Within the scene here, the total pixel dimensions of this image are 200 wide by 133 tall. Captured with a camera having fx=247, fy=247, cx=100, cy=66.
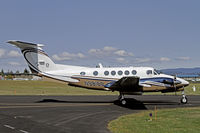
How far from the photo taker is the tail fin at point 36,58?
79.2ft

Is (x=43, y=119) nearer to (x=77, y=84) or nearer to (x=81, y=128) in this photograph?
(x=81, y=128)

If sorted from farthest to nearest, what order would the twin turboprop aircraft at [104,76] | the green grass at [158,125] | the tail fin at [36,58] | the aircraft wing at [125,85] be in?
the tail fin at [36,58]
the twin turboprop aircraft at [104,76]
the aircraft wing at [125,85]
the green grass at [158,125]

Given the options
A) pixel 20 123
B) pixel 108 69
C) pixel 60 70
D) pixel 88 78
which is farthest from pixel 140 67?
pixel 20 123

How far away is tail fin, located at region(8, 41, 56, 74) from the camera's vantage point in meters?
24.1

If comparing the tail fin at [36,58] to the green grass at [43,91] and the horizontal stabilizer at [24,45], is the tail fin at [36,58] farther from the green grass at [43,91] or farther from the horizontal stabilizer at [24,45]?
the green grass at [43,91]

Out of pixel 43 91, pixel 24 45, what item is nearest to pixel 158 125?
pixel 24 45

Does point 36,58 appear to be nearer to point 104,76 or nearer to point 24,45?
point 24,45

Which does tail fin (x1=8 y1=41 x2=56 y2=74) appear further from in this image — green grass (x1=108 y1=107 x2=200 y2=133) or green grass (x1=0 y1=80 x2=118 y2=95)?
green grass (x1=0 y1=80 x2=118 y2=95)

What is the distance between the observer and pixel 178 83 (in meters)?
23.0

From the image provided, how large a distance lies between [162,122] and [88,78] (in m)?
11.3

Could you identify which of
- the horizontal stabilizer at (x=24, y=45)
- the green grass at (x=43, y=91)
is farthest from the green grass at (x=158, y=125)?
the green grass at (x=43, y=91)

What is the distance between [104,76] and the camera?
23.9 metres

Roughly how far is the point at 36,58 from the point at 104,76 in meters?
7.07

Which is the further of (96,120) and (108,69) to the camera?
(108,69)
